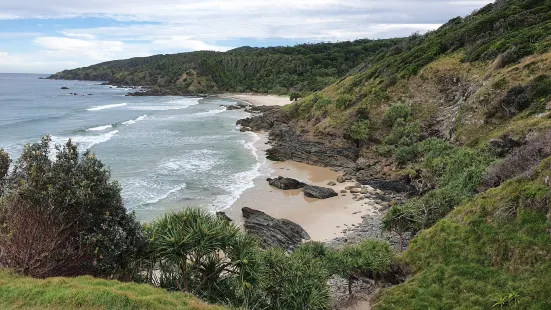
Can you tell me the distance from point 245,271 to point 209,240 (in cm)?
182

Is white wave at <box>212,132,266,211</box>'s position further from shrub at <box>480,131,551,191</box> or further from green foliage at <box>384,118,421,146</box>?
shrub at <box>480,131,551,191</box>

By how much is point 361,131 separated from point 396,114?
470 centimetres

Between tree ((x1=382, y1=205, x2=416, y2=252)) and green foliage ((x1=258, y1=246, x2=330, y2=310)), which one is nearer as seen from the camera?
green foliage ((x1=258, y1=246, x2=330, y2=310))

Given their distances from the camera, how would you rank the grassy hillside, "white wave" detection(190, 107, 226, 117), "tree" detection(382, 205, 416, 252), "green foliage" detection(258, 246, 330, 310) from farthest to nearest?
the grassy hillside, "white wave" detection(190, 107, 226, 117), "tree" detection(382, 205, 416, 252), "green foliage" detection(258, 246, 330, 310)

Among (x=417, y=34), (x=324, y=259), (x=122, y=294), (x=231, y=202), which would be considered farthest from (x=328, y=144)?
(x=417, y=34)

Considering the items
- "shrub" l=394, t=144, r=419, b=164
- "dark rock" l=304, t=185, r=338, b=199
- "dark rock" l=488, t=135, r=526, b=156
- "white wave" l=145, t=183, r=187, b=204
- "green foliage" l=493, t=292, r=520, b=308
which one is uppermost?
"dark rock" l=488, t=135, r=526, b=156

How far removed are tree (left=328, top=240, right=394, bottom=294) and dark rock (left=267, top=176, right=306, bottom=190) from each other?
60.3ft

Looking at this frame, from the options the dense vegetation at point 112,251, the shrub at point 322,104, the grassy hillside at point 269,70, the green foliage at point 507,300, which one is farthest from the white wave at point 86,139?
the grassy hillside at point 269,70

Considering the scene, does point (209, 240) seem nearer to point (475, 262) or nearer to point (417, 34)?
point (475, 262)

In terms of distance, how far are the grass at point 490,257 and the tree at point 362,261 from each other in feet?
4.17

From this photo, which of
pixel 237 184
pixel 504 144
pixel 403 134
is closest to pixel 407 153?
pixel 403 134

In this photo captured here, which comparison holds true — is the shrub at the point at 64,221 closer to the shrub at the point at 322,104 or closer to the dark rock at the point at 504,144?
the dark rock at the point at 504,144

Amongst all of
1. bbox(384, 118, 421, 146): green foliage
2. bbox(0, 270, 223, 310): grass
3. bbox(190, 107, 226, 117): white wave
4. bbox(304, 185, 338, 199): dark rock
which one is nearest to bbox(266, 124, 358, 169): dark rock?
bbox(384, 118, 421, 146): green foliage

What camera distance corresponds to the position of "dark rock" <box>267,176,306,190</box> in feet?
130
